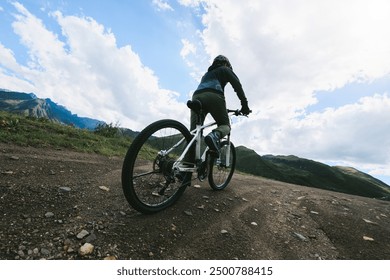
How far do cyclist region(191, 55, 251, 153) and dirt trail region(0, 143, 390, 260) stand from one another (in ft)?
6.03

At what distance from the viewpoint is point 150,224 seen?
13.2 feet

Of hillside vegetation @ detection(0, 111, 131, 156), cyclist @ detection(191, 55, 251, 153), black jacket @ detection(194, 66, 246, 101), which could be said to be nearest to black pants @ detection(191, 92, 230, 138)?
cyclist @ detection(191, 55, 251, 153)

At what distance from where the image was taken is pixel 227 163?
7195 millimetres

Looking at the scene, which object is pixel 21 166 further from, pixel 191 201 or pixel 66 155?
pixel 191 201

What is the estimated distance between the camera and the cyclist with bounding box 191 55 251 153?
5.76 metres

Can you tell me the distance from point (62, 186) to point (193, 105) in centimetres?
330

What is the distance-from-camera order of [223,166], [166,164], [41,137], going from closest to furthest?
[166,164], [223,166], [41,137]

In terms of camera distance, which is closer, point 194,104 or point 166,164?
point 166,164

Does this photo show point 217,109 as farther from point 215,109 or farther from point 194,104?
point 194,104

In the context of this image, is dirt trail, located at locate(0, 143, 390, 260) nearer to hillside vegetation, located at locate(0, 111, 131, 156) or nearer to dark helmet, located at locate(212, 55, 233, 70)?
hillside vegetation, located at locate(0, 111, 131, 156)

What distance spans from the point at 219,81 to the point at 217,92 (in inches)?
15.6

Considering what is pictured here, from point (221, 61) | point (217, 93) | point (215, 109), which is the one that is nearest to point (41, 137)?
point (215, 109)
